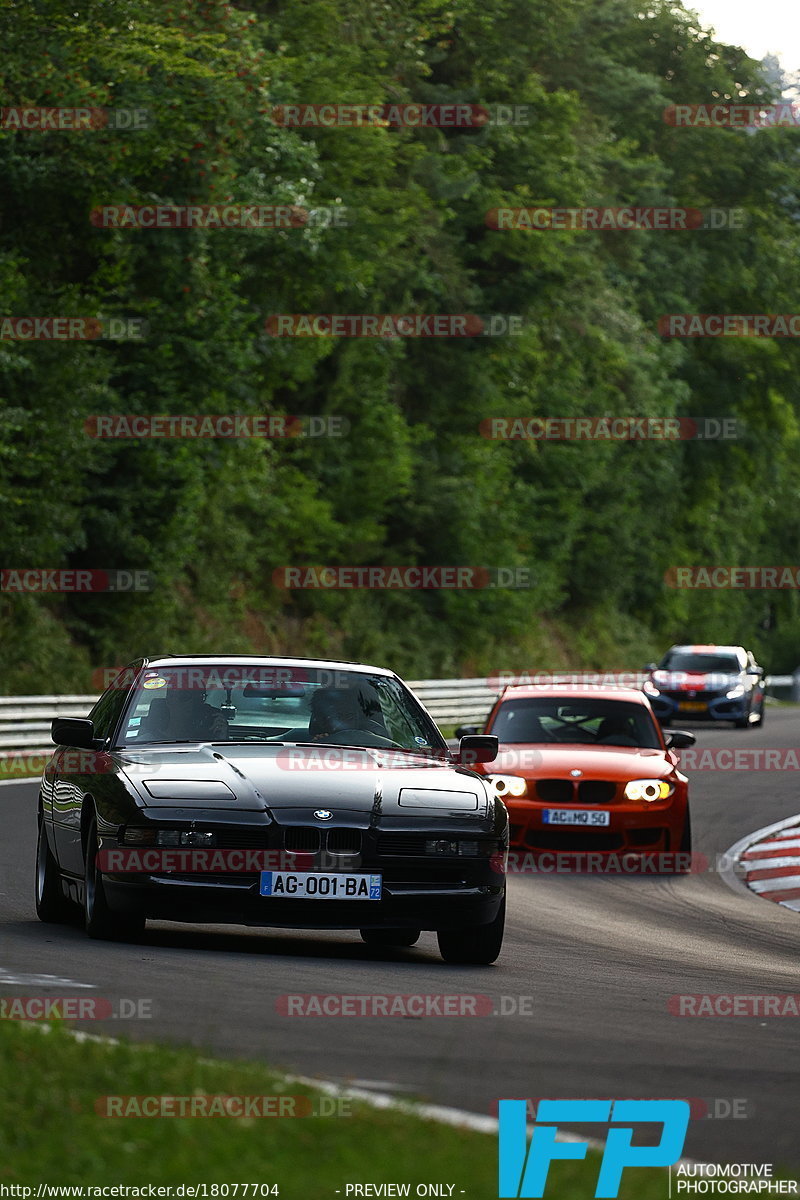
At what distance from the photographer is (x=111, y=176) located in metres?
32.1

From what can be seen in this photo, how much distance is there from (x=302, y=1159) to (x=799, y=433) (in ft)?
229

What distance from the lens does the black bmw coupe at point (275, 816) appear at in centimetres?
985

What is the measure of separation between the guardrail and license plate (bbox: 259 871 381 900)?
16.1 metres

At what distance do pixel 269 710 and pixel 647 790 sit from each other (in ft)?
21.6

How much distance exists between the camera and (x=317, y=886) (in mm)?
9844

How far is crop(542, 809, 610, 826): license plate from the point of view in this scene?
16859mm

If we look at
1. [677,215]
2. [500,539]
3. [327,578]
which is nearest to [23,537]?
[327,578]

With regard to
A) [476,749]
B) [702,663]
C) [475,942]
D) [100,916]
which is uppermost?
[476,749]

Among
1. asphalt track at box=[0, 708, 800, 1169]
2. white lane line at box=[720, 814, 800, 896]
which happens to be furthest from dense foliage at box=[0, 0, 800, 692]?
asphalt track at box=[0, 708, 800, 1169]

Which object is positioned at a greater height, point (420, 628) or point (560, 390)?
point (560, 390)

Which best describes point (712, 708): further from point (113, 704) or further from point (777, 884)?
point (113, 704)

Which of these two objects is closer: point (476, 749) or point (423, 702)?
point (476, 749)

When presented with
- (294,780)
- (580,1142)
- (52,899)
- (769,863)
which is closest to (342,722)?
(294,780)

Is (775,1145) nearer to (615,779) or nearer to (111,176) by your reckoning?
(615,779)
